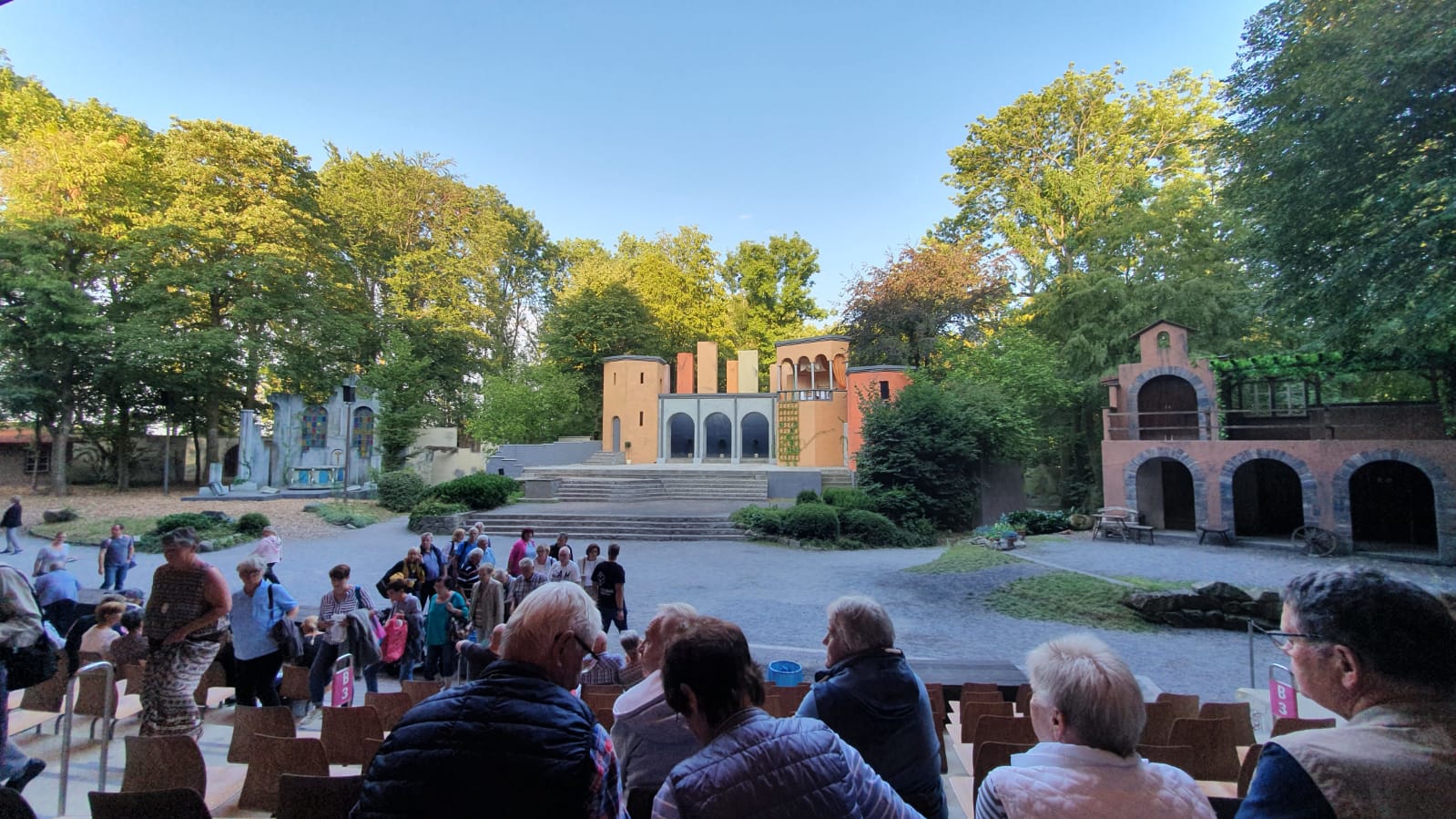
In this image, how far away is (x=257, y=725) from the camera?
3.36 metres

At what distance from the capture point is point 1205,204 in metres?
21.4

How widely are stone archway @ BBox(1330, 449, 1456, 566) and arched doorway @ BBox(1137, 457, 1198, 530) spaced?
12.5ft

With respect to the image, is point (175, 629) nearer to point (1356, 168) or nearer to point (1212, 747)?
point (1212, 747)

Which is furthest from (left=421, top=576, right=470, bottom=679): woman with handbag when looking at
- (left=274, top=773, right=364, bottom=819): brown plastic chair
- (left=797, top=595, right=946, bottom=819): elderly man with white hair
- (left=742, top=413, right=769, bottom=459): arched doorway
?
(left=742, top=413, right=769, bottom=459): arched doorway

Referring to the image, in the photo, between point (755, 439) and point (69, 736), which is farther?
point (755, 439)

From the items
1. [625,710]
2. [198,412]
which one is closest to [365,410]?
[198,412]

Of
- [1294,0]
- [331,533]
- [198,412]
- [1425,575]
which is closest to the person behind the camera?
[1425,575]

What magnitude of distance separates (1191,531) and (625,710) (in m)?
20.6

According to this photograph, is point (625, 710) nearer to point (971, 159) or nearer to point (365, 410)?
point (365, 410)

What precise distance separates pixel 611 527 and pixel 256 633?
495 inches

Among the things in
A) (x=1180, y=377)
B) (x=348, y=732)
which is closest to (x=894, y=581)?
(x=348, y=732)

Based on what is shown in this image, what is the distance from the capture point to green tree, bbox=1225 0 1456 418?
36.0 feet

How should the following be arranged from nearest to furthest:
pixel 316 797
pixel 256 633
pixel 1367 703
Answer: pixel 1367 703, pixel 316 797, pixel 256 633

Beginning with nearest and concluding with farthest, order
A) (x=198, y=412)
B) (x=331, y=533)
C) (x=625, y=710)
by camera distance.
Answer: (x=625, y=710)
(x=331, y=533)
(x=198, y=412)
